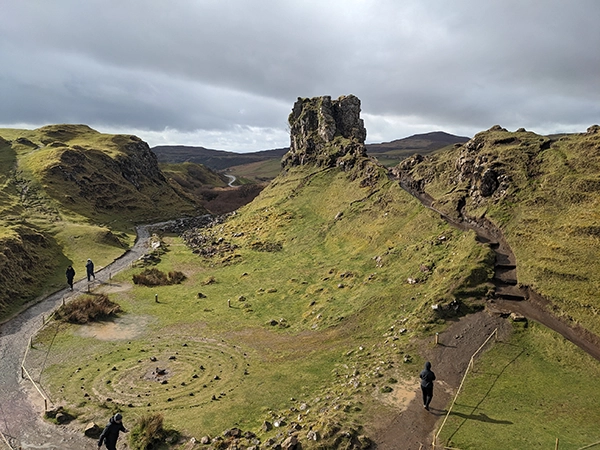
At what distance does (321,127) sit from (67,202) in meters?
69.2

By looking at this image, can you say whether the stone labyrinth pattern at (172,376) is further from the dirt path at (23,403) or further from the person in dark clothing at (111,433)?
the person in dark clothing at (111,433)

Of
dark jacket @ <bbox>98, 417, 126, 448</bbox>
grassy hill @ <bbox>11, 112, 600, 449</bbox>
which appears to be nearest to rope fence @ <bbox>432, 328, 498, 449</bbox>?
grassy hill @ <bbox>11, 112, 600, 449</bbox>

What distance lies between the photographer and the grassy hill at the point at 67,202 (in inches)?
2165

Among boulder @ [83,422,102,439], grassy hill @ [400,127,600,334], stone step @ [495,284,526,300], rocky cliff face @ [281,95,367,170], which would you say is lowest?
boulder @ [83,422,102,439]

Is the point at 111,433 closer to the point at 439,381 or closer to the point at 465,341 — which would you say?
the point at 439,381

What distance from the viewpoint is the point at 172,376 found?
1210 inches

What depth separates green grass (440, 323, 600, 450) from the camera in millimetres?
18953

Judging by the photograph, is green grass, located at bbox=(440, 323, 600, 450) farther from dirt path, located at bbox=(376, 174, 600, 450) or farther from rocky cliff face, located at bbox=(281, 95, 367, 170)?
rocky cliff face, located at bbox=(281, 95, 367, 170)

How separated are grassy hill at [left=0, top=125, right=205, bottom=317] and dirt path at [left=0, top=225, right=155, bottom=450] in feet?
12.9

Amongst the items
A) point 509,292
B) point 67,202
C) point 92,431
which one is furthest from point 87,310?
point 67,202

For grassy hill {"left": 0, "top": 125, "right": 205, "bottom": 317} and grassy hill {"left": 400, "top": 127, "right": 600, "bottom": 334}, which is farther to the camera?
grassy hill {"left": 0, "top": 125, "right": 205, "bottom": 317}

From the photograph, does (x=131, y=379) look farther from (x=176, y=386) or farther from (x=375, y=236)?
(x=375, y=236)

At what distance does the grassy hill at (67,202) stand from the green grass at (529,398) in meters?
46.7

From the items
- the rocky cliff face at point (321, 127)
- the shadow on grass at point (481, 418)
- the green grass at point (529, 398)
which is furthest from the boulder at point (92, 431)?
the rocky cliff face at point (321, 127)
